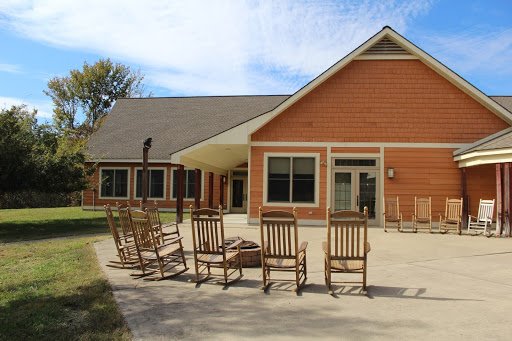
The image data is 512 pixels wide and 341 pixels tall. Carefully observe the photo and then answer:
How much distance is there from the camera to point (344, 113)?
15.5 m

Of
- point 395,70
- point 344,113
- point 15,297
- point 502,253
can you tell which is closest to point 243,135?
point 344,113

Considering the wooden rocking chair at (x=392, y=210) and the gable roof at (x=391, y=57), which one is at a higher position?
the gable roof at (x=391, y=57)

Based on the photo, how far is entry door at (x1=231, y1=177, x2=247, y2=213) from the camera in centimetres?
2341

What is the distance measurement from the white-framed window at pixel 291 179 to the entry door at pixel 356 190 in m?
0.73

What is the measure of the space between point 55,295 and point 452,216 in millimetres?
12266

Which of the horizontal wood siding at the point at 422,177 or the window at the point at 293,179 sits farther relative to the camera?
the window at the point at 293,179

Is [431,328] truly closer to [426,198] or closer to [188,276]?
[188,276]

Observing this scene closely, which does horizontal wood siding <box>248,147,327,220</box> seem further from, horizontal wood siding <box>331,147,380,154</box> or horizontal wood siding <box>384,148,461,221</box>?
horizontal wood siding <box>384,148,461,221</box>

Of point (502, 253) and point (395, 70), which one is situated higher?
point (395, 70)

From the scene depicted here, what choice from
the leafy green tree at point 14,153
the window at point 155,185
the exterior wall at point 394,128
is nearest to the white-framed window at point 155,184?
the window at point 155,185

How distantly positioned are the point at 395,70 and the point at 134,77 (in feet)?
130

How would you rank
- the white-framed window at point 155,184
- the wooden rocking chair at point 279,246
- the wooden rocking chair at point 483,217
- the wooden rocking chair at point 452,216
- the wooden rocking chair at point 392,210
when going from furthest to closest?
the white-framed window at point 155,184 → the wooden rocking chair at point 392,210 → the wooden rocking chair at point 452,216 → the wooden rocking chair at point 483,217 → the wooden rocking chair at point 279,246

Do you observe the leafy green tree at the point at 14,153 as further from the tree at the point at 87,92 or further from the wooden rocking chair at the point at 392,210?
the tree at the point at 87,92

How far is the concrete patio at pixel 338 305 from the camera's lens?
4438 mm
